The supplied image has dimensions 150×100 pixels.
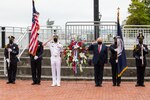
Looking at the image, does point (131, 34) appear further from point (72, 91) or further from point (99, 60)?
point (72, 91)

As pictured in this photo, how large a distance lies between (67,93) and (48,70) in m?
5.29

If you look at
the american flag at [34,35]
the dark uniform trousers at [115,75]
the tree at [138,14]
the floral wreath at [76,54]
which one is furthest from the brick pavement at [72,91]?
the tree at [138,14]

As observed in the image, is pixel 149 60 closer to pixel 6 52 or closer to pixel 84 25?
pixel 84 25

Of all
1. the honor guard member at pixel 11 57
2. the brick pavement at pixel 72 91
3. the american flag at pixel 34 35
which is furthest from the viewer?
the honor guard member at pixel 11 57

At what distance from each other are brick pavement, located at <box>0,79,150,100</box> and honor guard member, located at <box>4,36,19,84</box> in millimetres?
362

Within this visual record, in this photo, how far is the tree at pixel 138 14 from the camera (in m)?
47.9

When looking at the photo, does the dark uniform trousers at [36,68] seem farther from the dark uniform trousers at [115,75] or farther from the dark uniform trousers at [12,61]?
the dark uniform trousers at [115,75]

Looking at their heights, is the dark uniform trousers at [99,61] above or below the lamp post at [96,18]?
below

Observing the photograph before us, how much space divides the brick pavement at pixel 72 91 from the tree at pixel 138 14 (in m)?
30.2

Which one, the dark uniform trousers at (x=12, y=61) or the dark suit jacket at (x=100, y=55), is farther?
the dark uniform trousers at (x=12, y=61)

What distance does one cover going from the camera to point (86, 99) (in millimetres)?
13195

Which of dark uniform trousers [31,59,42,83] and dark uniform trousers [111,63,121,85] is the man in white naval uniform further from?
dark uniform trousers [111,63,121,85]

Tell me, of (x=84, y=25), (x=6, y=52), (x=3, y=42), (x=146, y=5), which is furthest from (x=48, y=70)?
(x=146, y=5)

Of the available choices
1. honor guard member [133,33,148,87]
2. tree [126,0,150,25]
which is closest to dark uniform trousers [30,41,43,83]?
honor guard member [133,33,148,87]
